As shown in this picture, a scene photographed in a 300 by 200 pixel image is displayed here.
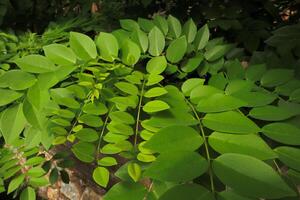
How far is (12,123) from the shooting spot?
2.18 ft

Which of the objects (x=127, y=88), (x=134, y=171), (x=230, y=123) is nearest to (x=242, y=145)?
(x=230, y=123)

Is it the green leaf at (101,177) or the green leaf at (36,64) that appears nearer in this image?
the green leaf at (101,177)

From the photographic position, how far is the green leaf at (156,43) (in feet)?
2.92

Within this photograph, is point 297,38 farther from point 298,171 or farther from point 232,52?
point 298,171

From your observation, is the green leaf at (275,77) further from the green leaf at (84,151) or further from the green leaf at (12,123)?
the green leaf at (12,123)

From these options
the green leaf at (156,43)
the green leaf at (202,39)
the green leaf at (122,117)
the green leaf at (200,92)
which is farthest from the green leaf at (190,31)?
the green leaf at (122,117)

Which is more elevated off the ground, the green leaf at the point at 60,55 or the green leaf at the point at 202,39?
the green leaf at the point at 60,55

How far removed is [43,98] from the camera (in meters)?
0.67

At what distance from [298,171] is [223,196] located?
0.50 ft

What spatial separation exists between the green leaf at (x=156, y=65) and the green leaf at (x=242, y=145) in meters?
0.30

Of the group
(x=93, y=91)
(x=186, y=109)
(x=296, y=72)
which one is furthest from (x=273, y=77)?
(x=93, y=91)

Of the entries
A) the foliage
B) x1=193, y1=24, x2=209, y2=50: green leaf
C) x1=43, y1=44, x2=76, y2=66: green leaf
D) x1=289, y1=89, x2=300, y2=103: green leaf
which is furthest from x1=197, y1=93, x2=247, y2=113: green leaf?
x1=193, y1=24, x2=209, y2=50: green leaf

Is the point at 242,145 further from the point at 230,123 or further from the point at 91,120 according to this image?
the point at 91,120

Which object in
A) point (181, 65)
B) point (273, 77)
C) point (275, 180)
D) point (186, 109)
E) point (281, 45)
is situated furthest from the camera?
point (281, 45)
